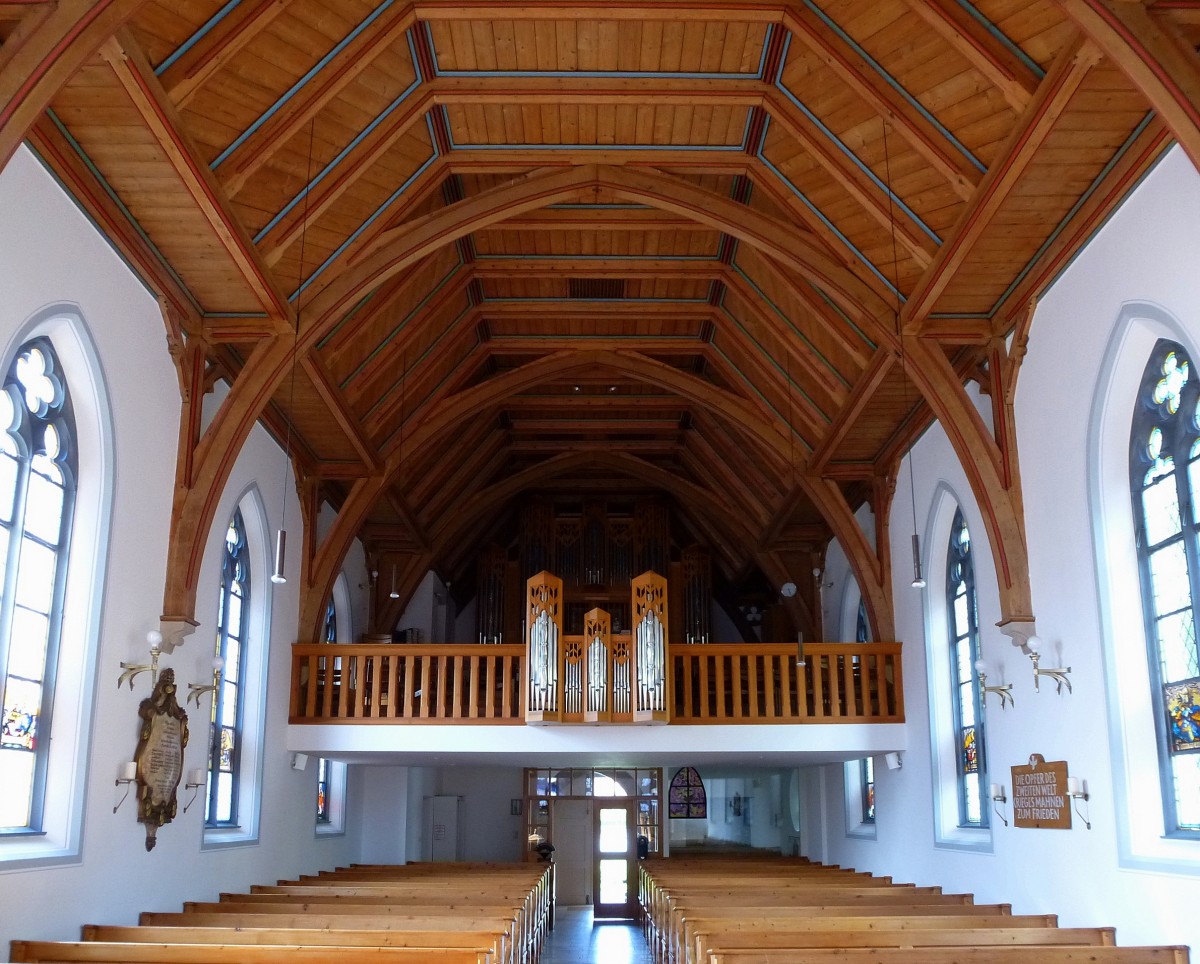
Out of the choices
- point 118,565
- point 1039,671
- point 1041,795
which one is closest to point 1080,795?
point 1041,795

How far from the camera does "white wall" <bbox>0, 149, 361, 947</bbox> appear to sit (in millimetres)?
6867

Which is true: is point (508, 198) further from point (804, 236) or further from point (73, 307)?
point (73, 307)

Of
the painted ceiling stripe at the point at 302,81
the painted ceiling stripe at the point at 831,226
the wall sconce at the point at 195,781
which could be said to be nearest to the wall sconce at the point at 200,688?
the wall sconce at the point at 195,781

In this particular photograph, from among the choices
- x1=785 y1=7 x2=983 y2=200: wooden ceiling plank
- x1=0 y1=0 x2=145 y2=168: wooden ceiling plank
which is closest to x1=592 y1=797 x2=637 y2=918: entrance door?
x1=785 y1=7 x2=983 y2=200: wooden ceiling plank

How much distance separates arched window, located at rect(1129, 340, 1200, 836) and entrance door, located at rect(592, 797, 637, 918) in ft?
41.2

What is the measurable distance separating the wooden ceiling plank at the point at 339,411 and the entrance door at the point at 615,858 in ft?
27.7

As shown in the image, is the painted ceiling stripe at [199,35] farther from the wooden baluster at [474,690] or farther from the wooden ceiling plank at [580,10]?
the wooden baluster at [474,690]

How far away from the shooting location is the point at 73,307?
24.4 feet

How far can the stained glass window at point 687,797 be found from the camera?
22.9 metres

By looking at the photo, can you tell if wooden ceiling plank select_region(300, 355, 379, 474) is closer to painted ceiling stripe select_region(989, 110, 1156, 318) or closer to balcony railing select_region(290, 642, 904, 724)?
balcony railing select_region(290, 642, 904, 724)

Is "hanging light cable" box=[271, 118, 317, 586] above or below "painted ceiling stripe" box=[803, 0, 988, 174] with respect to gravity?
below

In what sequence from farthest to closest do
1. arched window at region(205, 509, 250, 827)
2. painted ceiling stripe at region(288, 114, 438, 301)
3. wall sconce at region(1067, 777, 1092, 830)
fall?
1. arched window at region(205, 509, 250, 827)
2. painted ceiling stripe at region(288, 114, 438, 301)
3. wall sconce at region(1067, 777, 1092, 830)

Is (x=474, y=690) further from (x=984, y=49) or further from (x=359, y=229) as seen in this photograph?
(x=984, y=49)

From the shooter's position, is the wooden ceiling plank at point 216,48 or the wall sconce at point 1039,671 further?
the wall sconce at point 1039,671
